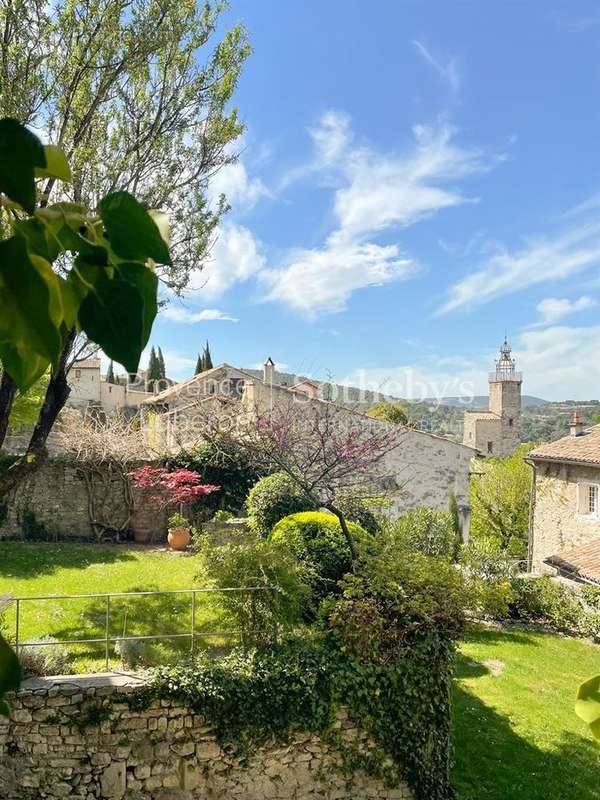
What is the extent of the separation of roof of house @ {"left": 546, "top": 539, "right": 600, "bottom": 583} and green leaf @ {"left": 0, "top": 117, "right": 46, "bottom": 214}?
631 inches

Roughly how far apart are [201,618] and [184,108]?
26.5 feet

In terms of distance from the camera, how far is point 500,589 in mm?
7598

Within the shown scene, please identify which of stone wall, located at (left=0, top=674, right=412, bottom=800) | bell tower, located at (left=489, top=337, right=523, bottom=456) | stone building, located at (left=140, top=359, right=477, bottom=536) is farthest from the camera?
bell tower, located at (left=489, top=337, right=523, bottom=456)

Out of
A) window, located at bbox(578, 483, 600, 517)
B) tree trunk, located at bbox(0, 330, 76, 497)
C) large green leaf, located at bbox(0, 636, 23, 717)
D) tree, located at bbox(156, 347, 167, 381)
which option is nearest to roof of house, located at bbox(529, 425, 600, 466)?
window, located at bbox(578, 483, 600, 517)

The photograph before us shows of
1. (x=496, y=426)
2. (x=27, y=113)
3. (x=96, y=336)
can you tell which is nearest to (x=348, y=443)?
(x=27, y=113)

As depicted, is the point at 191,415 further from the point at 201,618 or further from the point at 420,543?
the point at 201,618

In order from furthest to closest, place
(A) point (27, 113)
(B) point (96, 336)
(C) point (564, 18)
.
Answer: (C) point (564, 18), (A) point (27, 113), (B) point (96, 336)

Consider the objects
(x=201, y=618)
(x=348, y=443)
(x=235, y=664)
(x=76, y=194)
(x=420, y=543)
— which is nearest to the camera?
(x=235, y=664)

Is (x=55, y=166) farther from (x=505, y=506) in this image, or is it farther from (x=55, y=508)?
(x=505, y=506)

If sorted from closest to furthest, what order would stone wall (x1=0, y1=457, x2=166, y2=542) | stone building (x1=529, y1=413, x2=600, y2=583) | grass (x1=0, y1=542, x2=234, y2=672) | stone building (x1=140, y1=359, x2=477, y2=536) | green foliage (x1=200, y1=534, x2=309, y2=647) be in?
green foliage (x1=200, y1=534, x2=309, y2=647) < grass (x1=0, y1=542, x2=234, y2=672) < stone wall (x1=0, y1=457, x2=166, y2=542) < stone building (x1=529, y1=413, x2=600, y2=583) < stone building (x1=140, y1=359, x2=477, y2=536)

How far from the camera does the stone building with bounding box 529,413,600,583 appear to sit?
15.7 metres

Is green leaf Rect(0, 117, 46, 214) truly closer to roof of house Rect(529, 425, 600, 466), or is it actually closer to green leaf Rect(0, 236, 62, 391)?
green leaf Rect(0, 236, 62, 391)

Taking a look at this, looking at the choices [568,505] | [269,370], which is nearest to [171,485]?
[269,370]

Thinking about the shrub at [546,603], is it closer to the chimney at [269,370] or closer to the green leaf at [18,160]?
the chimney at [269,370]
